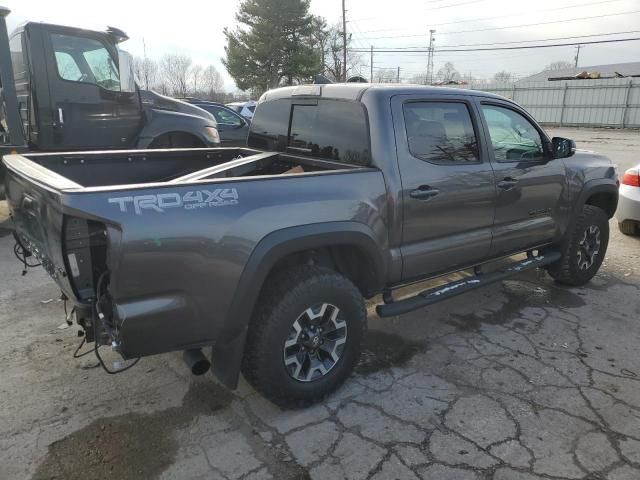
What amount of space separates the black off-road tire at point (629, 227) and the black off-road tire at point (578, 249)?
218 cm

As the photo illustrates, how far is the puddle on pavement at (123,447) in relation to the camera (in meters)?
2.53

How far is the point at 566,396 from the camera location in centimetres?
325

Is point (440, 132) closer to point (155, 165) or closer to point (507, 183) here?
point (507, 183)

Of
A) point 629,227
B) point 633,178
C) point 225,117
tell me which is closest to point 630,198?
point 633,178

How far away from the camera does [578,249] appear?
16.3 feet

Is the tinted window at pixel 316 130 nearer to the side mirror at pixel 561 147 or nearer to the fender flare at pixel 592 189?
the side mirror at pixel 561 147

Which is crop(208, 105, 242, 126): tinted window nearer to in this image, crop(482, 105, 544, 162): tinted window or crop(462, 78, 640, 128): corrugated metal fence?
crop(482, 105, 544, 162): tinted window

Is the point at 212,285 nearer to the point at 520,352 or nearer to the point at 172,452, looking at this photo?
the point at 172,452

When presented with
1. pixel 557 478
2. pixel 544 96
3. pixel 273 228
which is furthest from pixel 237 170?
pixel 544 96

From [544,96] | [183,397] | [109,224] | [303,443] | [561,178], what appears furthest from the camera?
[544,96]

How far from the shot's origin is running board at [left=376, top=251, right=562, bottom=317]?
3.49m

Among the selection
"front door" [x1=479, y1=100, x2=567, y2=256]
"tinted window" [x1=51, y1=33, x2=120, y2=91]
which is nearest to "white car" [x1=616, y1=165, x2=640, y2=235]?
"front door" [x1=479, y1=100, x2=567, y2=256]

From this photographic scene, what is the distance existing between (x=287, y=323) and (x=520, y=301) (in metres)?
2.91

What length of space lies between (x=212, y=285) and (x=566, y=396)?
2401 millimetres
